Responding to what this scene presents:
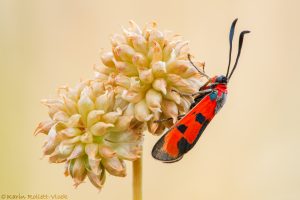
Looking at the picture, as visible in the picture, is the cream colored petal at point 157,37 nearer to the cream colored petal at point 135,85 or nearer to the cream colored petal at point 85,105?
the cream colored petal at point 135,85

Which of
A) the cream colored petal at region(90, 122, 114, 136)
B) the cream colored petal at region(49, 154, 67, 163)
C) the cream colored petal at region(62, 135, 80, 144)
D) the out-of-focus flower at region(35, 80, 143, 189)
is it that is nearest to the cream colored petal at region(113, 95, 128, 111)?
the out-of-focus flower at region(35, 80, 143, 189)

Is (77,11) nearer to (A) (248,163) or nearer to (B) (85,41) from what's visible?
(B) (85,41)

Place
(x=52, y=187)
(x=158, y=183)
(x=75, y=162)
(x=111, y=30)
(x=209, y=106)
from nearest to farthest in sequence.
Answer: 1. (x=75, y=162)
2. (x=209, y=106)
3. (x=52, y=187)
4. (x=158, y=183)
5. (x=111, y=30)

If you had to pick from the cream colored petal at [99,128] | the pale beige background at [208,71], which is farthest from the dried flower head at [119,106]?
the pale beige background at [208,71]

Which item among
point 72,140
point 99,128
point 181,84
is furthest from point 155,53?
point 72,140

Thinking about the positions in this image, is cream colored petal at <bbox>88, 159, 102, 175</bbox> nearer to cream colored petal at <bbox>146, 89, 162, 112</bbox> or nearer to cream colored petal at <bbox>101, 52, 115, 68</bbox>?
cream colored petal at <bbox>146, 89, 162, 112</bbox>

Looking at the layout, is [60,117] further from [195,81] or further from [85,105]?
[195,81]

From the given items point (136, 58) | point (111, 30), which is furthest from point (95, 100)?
point (111, 30)
